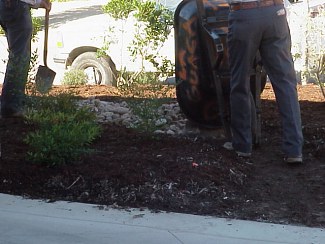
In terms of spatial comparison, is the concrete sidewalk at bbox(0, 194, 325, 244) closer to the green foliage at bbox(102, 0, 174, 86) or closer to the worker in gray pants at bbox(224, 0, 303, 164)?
the worker in gray pants at bbox(224, 0, 303, 164)

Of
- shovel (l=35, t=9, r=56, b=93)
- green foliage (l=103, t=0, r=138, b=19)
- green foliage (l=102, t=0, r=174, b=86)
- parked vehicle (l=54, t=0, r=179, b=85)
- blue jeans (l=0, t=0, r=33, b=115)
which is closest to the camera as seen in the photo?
shovel (l=35, t=9, r=56, b=93)

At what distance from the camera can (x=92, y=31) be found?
11.0 meters

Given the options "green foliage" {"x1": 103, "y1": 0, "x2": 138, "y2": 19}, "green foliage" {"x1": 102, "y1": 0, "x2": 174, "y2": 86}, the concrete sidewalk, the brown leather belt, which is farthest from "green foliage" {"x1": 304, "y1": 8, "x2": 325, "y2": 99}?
the concrete sidewalk

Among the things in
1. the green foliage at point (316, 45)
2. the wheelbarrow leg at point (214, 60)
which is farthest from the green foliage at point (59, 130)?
the green foliage at point (316, 45)

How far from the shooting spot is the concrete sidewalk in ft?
13.8

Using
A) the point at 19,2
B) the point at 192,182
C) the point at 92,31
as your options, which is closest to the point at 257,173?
the point at 192,182

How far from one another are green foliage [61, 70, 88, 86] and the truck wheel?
1.36ft

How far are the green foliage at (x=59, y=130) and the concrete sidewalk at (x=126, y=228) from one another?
591 millimetres

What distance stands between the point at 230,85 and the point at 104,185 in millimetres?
1609

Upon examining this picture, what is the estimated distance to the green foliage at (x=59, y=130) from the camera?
17.1ft

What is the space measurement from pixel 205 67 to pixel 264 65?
646mm

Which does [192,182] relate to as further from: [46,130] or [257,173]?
[46,130]

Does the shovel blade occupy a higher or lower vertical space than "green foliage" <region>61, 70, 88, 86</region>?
lower

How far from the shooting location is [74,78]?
9844 mm
